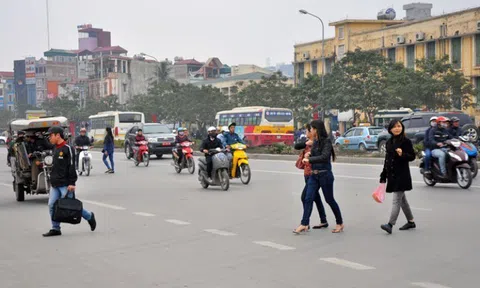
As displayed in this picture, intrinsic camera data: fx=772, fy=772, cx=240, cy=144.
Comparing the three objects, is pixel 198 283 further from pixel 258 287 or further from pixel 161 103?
pixel 161 103

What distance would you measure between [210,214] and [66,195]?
323 cm

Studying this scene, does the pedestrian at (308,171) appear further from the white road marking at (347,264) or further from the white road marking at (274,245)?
the white road marking at (347,264)

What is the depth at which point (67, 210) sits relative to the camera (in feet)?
34.1

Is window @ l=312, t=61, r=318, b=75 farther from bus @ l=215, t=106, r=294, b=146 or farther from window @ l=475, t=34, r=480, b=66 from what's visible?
bus @ l=215, t=106, r=294, b=146

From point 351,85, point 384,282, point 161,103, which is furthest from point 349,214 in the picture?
point 161,103

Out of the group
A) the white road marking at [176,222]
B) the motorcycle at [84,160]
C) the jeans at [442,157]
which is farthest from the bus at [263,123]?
the white road marking at [176,222]

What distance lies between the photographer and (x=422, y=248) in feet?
29.6

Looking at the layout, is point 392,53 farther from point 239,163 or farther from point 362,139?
point 239,163

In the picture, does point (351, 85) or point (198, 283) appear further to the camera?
point (351, 85)

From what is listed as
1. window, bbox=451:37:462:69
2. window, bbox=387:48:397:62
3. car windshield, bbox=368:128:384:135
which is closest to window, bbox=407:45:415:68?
window, bbox=387:48:397:62

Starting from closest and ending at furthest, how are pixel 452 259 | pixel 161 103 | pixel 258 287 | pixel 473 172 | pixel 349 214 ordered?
pixel 258 287
pixel 452 259
pixel 349 214
pixel 473 172
pixel 161 103

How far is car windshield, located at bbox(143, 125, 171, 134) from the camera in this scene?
1435 inches

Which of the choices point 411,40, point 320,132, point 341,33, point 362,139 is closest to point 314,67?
point 341,33

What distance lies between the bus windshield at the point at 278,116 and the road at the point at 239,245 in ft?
102
